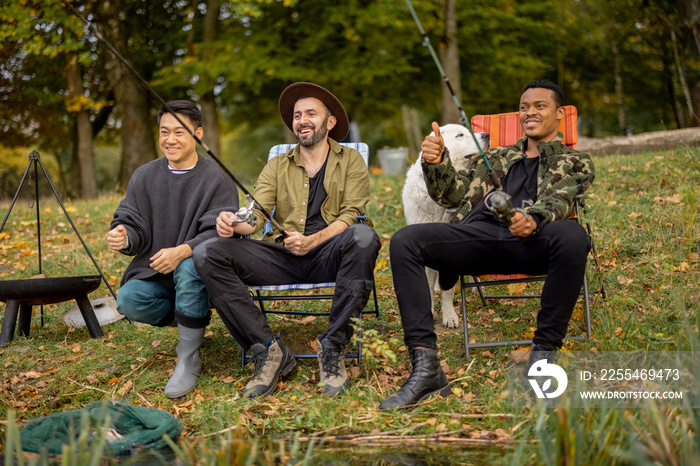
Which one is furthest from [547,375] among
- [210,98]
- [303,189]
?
[210,98]

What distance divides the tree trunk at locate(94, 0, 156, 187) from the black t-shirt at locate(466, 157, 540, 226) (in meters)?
9.74

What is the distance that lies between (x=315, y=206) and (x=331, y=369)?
1.07m

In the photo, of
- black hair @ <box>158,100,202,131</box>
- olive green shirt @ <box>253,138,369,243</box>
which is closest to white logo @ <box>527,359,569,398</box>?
olive green shirt @ <box>253,138,369,243</box>

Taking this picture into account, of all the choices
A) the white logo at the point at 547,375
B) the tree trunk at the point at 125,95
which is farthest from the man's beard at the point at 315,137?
the tree trunk at the point at 125,95

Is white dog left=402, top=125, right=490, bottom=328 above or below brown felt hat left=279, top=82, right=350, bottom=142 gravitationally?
below

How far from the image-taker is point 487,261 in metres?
3.22

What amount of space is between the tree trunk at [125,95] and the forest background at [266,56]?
1.1 inches

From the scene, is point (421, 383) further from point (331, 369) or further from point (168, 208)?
point (168, 208)

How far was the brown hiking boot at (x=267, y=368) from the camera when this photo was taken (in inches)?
124

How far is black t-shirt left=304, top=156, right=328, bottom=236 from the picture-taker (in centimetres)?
369

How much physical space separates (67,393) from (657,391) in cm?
310

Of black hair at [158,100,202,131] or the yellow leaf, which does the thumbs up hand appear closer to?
black hair at [158,100,202,131]

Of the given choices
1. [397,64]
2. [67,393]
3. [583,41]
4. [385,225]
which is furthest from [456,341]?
[583,41]

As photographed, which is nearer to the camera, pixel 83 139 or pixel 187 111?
pixel 187 111
